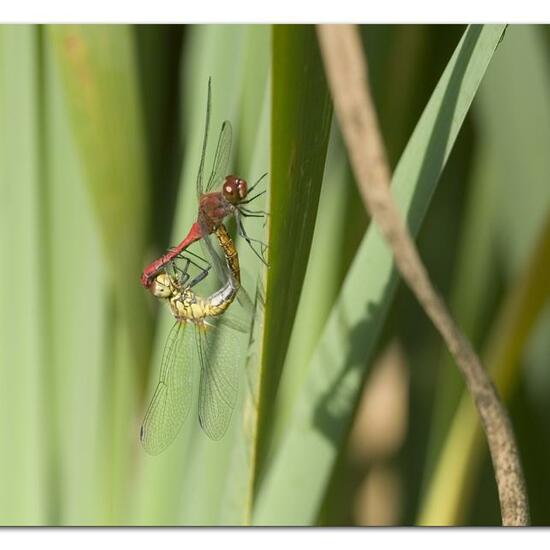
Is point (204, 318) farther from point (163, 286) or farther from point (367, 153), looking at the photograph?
point (367, 153)

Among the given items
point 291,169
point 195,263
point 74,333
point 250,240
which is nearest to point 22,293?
point 74,333

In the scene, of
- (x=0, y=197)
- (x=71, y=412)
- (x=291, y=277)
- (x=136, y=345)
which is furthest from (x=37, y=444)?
(x=291, y=277)

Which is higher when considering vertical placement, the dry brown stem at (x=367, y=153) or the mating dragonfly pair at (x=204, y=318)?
the dry brown stem at (x=367, y=153)

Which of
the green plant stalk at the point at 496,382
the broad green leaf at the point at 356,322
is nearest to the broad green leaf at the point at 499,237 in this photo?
the green plant stalk at the point at 496,382

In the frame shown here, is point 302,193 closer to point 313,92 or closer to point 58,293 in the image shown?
point 313,92

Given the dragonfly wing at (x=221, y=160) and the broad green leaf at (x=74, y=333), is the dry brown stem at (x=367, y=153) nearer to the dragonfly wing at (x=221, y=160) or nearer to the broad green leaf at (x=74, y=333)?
the dragonfly wing at (x=221, y=160)

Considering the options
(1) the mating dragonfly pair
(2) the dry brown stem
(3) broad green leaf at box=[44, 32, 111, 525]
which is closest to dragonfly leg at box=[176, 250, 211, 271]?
(1) the mating dragonfly pair
